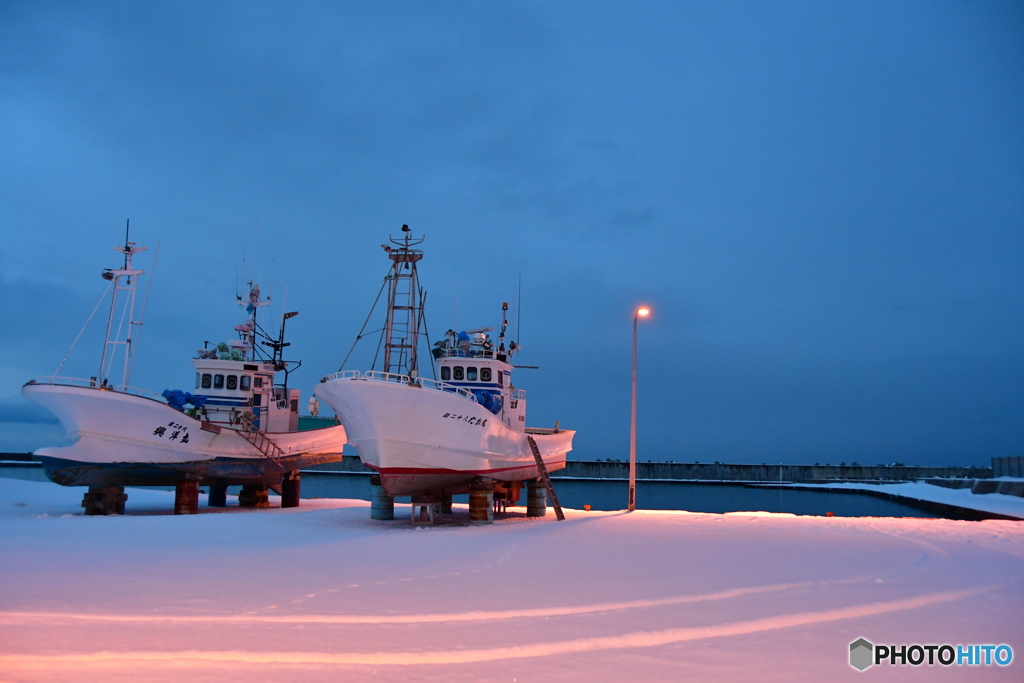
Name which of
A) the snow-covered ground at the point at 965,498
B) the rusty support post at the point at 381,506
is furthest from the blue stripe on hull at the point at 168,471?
the snow-covered ground at the point at 965,498

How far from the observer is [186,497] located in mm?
25438

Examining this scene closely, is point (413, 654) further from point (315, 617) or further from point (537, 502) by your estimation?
point (537, 502)

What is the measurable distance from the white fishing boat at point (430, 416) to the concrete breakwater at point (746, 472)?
154 ft

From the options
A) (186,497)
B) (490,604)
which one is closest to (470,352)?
(186,497)

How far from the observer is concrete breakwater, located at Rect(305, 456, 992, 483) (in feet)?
232

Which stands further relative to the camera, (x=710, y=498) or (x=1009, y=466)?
(x=710, y=498)

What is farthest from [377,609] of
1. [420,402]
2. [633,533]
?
[420,402]

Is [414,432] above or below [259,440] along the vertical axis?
above

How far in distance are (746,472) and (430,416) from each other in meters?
66.5

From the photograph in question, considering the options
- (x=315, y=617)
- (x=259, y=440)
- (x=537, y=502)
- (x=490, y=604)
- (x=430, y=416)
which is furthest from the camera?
(x=259, y=440)

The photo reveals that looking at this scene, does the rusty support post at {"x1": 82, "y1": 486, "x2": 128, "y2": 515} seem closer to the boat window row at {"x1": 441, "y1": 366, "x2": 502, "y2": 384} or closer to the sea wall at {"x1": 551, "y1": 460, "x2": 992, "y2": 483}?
the boat window row at {"x1": 441, "y1": 366, "x2": 502, "y2": 384}

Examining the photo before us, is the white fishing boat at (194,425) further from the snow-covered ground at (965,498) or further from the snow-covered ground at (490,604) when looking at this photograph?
the snow-covered ground at (965,498)

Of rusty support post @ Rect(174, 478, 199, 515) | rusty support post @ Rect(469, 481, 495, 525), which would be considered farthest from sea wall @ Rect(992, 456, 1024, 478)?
rusty support post @ Rect(174, 478, 199, 515)

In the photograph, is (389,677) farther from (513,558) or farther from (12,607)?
(513,558)
